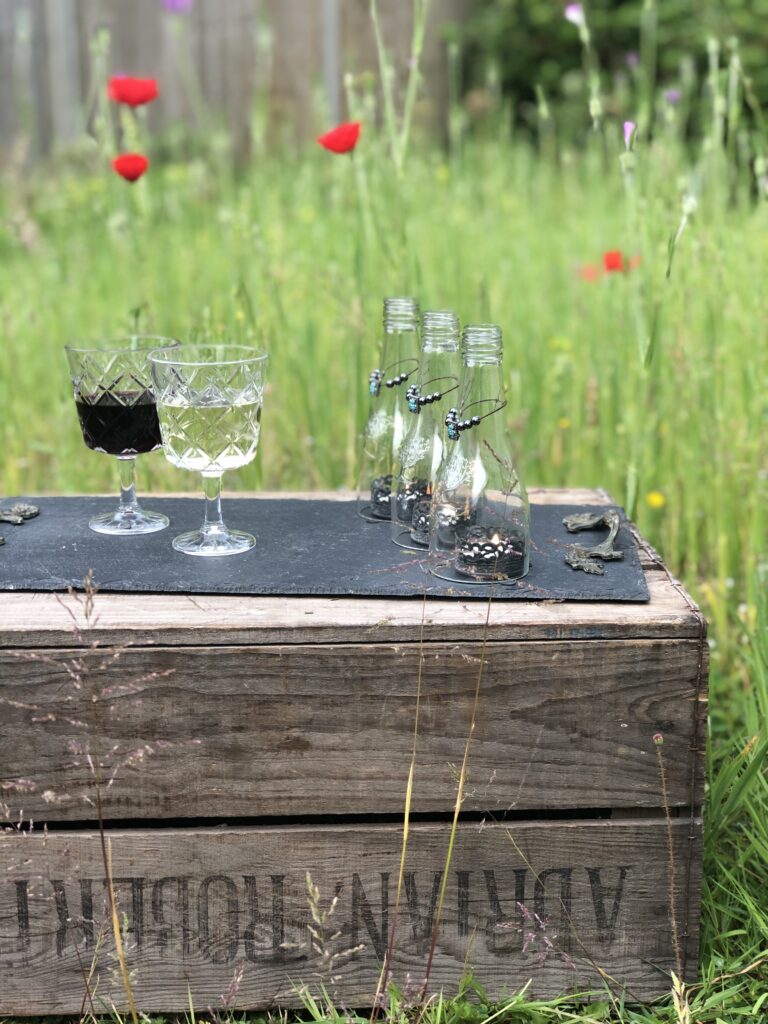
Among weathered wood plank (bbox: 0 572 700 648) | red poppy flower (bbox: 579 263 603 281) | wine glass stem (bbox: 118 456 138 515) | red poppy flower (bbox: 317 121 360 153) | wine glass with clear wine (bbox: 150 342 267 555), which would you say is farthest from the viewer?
red poppy flower (bbox: 579 263 603 281)

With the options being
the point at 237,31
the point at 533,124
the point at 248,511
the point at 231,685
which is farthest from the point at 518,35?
the point at 231,685

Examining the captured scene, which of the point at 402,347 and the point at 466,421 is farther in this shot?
the point at 402,347

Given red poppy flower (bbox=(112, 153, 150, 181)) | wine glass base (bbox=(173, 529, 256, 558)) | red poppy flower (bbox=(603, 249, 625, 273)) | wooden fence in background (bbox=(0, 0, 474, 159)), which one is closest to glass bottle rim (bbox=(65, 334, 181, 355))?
wine glass base (bbox=(173, 529, 256, 558))

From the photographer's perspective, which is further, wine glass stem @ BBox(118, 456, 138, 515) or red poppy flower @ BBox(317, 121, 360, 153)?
red poppy flower @ BBox(317, 121, 360, 153)

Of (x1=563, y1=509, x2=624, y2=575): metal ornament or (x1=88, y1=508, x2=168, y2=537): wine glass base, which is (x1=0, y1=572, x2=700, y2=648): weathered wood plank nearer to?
(x1=563, y1=509, x2=624, y2=575): metal ornament

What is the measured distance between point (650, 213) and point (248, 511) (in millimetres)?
1016

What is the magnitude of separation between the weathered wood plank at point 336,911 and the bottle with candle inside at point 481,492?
31 centimetres

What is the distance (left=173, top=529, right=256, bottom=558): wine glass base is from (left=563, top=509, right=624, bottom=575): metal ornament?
42 centimetres

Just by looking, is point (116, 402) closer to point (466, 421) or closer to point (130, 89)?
point (466, 421)

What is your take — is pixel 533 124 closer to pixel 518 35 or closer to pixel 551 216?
pixel 518 35

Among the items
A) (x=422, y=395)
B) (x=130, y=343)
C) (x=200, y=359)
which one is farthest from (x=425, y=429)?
(x=130, y=343)

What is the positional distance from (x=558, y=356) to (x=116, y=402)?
4.14ft

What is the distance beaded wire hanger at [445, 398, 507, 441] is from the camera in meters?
1.30

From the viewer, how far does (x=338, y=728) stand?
126 cm
